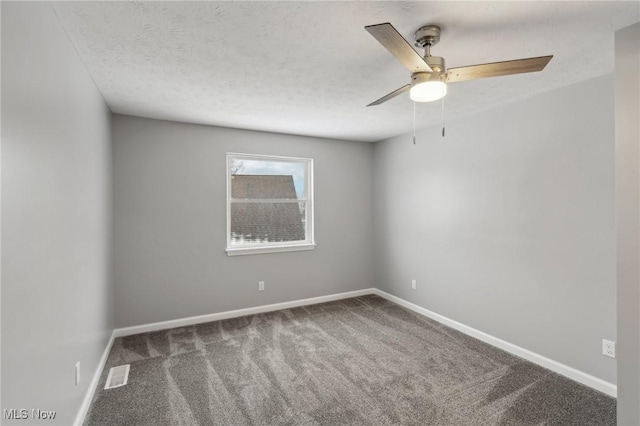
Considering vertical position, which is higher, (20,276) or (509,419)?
(20,276)

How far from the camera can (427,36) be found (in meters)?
1.73

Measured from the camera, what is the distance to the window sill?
393 centimetres

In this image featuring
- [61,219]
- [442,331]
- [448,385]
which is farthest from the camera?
[442,331]

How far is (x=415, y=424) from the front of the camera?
201cm

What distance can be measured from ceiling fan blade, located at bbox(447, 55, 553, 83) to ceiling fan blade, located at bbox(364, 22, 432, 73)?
0.60 ft

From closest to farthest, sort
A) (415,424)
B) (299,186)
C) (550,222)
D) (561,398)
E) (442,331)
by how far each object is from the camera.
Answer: (415,424) → (561,398) → (550,222) → (442,331) → (299,186)

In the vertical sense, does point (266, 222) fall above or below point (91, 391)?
above

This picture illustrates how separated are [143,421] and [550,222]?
3.53 metres

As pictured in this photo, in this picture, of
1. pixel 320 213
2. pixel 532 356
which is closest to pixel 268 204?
pixel 320 213

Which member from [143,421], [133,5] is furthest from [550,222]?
[143,421]

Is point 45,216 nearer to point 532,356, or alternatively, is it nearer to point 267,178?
point 267,178

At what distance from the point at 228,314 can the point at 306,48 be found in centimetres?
322

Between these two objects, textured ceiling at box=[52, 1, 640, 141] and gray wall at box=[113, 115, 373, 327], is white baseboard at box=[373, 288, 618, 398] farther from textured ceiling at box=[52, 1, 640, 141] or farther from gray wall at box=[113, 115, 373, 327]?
textured ceiling at box=[52, 1, 640, 141]

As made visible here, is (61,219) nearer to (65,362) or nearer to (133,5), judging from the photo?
(65,362)
